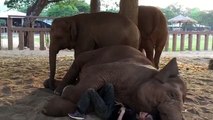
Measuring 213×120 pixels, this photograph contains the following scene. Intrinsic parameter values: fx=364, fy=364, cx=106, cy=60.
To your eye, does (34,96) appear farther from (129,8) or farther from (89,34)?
(129,8)

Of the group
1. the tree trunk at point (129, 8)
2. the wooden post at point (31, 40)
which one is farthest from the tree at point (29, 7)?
the tree trunk at point (129, 8)

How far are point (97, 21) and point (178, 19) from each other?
27.8m

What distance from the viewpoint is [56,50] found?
16.9 ft

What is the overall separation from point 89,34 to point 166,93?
6.71ft

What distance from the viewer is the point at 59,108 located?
12.0 ft

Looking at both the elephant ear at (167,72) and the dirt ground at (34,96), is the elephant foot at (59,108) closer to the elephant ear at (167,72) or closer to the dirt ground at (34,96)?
the dirt ground at (34,96)

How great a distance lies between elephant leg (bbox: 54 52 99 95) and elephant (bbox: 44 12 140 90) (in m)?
0.54

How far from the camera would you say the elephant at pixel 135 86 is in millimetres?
3389

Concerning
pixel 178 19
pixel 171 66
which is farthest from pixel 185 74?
pixel 178 19

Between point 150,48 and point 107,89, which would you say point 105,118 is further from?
point 150,48

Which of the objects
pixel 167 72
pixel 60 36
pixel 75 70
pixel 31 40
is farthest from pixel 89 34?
pixel 31 40

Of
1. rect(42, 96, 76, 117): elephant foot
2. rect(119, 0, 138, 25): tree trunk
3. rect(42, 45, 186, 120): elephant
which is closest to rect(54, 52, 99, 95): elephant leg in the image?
rect(42, 45, 186, 120): elephant

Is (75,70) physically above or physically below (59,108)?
above

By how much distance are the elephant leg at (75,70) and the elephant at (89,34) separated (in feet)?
1.78
